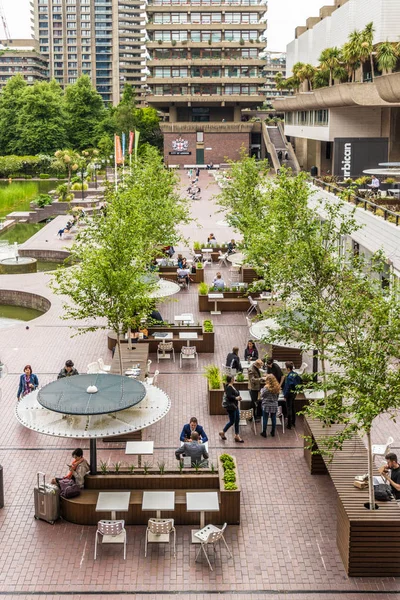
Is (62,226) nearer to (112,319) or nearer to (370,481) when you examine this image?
(112,319)

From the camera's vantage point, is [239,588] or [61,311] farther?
[61,311]

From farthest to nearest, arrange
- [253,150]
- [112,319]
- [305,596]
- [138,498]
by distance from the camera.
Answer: [253,150]
[112,319]
[138,498]
[305,596]

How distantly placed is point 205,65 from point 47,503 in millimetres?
92630

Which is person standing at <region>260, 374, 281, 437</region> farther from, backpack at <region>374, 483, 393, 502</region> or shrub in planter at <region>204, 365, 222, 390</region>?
backpack at <region>374, 483, 393, 502</region>

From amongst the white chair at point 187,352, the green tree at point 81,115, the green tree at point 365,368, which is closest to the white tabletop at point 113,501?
the green tree at point 365,368

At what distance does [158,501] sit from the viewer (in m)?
13.2

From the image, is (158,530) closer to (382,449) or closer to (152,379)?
(382,449)

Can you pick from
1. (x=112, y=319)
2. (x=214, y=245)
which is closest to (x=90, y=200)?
(x=214, y=245)

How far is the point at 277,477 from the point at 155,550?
3.53m

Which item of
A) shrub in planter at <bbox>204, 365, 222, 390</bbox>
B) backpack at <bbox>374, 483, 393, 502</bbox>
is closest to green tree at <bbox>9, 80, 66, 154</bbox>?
shrub in planter at <bbox>204, 365, 222, 390</bbox>

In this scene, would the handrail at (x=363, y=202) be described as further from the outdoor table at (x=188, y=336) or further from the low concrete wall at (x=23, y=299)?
the low concrete wall at (x=23, y=299)

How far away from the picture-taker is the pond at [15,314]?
30.0 metres

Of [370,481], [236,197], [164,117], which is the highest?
[164,117]

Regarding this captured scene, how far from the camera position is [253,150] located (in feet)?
344
